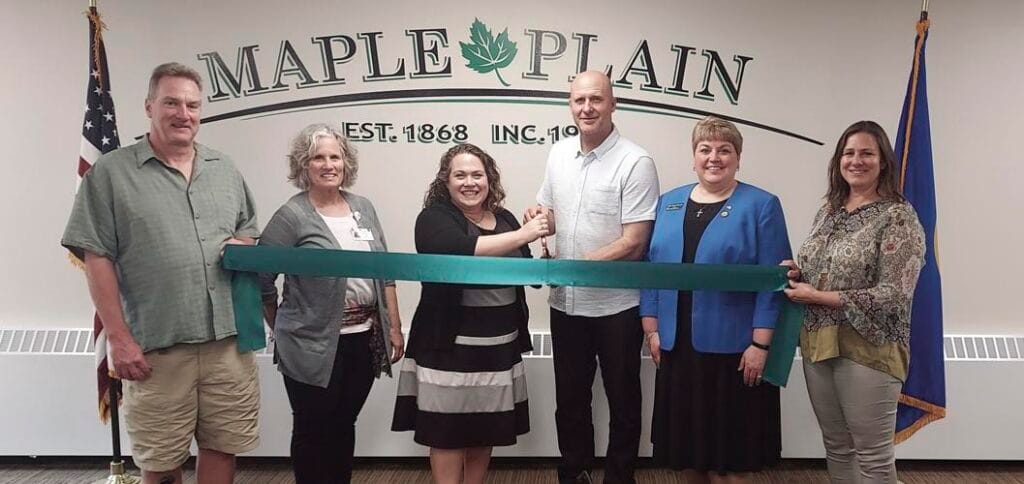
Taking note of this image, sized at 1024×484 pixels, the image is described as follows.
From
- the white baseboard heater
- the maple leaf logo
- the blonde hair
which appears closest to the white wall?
the maple leaf logo

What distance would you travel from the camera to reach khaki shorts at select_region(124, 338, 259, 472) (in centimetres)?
244

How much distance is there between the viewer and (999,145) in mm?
3641

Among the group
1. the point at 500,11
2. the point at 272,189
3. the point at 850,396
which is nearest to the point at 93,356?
the point at 272,189

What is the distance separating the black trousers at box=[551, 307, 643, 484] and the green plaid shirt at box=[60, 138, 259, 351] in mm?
1271

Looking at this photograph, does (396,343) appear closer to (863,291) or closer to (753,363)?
(753,363)

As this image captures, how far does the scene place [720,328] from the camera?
8.43 ft

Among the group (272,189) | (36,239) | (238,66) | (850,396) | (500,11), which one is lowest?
(850,396)

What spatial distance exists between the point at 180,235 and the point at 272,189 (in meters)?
1.35

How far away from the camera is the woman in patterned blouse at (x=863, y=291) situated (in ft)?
7.93

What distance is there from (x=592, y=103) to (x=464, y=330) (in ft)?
3.20

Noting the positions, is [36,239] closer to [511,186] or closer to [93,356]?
[93,356]

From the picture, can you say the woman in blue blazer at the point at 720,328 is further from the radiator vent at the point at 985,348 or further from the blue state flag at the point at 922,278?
the radiator vent at the point at 985,348

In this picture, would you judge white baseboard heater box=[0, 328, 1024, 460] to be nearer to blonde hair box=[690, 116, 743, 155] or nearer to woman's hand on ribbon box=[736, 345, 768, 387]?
woman's hand on ribbon box=[736, 345, 768, 387]

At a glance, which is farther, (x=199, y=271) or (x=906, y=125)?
(x=906, y=125)
